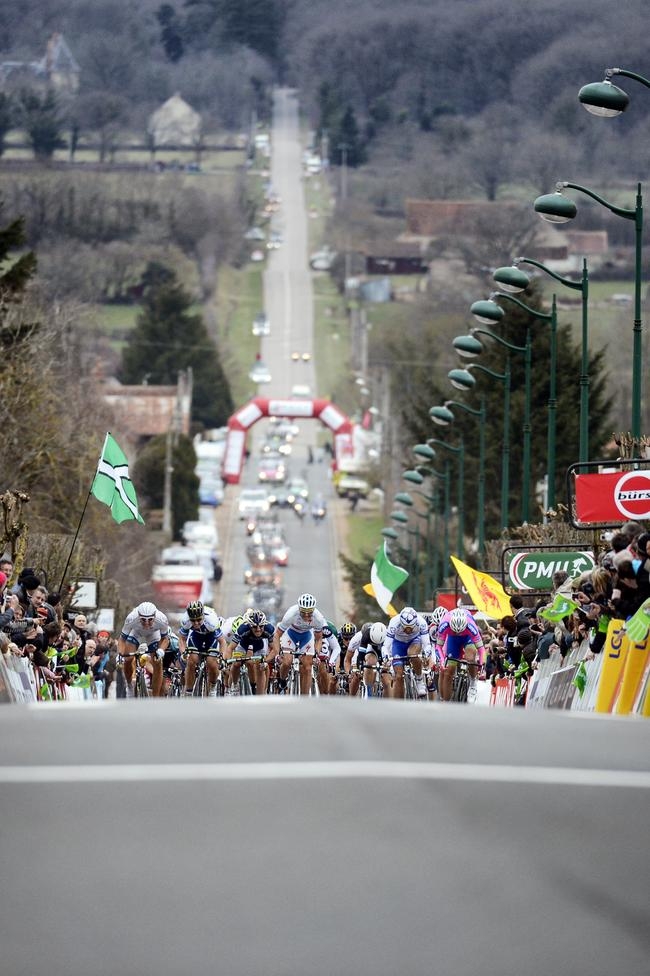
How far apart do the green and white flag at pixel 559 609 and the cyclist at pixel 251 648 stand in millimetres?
2697

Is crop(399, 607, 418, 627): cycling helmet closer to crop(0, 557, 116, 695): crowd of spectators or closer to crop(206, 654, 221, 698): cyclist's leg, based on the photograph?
crop(206, 654, 221, 698): cyclist's leg

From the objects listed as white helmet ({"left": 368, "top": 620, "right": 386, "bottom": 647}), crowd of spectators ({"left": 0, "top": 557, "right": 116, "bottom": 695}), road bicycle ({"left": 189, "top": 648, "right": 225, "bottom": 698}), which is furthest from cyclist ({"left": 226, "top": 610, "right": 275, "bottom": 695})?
crowd of spectators ({"left": 0, "top": 557, "right": 116, "bottom": 695})

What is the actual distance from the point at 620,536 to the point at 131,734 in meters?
11.6

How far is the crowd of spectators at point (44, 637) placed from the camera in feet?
65.9

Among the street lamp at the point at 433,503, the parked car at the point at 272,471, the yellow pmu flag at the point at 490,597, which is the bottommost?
the yellow pmu flag at the point at 490,597

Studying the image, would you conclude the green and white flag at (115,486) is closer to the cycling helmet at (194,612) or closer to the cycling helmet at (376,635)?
the cycling helmet at (376,635)

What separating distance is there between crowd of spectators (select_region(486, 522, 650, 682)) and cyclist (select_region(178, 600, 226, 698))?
118 inches

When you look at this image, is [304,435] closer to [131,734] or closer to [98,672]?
[98,672]

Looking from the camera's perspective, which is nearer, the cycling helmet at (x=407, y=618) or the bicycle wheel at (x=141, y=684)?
the bicycle wheel at (x=141, y=684)

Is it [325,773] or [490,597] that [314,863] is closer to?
[325,773]

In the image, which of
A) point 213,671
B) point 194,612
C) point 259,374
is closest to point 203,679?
point 213,671

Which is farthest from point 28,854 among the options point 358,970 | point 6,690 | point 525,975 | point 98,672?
point 98,672

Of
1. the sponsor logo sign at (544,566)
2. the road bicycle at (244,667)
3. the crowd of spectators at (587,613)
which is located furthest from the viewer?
the sponsor logo sign at (544,566)

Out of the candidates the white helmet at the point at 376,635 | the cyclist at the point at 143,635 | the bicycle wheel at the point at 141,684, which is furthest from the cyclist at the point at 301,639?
the white helmet at the point at 376,635
